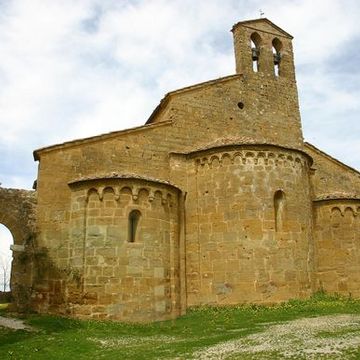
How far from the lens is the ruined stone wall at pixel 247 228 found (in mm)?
13156

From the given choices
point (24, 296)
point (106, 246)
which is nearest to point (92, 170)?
point (106, 246)

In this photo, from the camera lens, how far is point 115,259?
12.1m

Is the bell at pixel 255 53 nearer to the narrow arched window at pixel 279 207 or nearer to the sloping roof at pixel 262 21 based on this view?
the sloping roof at pixel 262 21

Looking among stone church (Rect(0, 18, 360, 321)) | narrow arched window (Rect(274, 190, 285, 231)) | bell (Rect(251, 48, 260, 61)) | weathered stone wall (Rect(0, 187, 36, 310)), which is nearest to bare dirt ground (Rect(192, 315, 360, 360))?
stone church (Rect(0, 18, 360, 321))

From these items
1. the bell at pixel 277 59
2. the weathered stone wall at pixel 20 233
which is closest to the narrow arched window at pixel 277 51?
the bell at pixel 277 59

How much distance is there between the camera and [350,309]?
488 inches

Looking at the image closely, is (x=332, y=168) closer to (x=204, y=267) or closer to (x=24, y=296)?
(x=204, y=267)

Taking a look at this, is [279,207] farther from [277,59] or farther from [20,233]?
[20,233]

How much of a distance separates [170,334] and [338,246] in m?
7.41

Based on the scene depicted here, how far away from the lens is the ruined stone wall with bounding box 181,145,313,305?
43.2 feet

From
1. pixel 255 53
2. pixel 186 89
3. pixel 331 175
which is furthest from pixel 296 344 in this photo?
pixel 255 53

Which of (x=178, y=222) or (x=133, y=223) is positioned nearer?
(x=133, y=223)

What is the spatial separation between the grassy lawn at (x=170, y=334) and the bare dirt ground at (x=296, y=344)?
2 cm

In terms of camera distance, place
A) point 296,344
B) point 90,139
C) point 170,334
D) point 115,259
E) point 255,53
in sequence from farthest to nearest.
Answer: point 255,53, point 90,139, point 115,259, point 170,334, point 296,344
